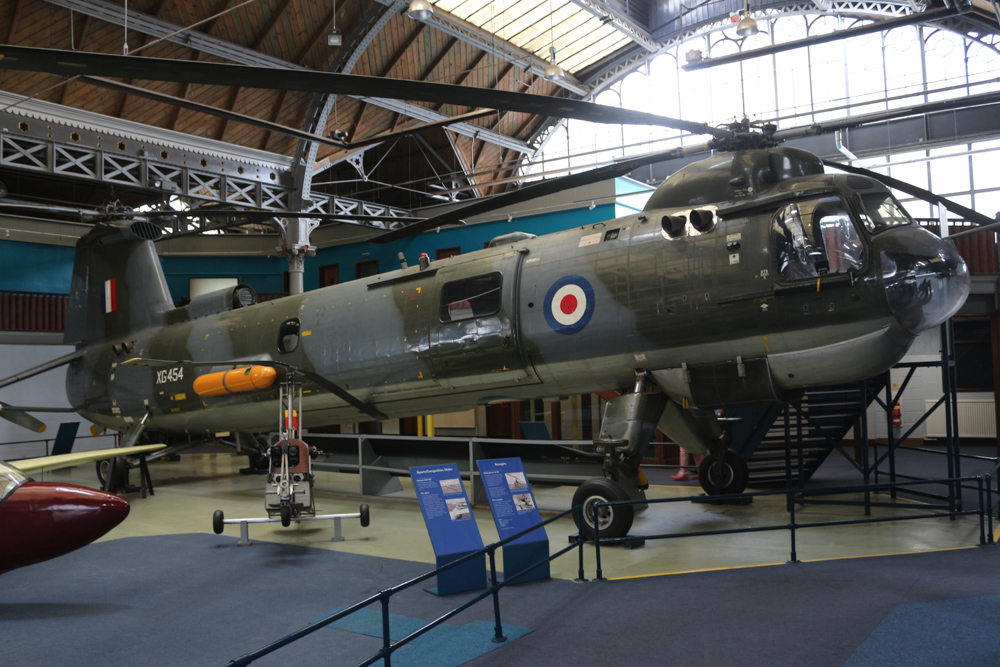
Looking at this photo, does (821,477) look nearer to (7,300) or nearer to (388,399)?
(388,399)

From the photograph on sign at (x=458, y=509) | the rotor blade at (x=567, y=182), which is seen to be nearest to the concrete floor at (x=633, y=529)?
the photograph on sign at (x=458, y=509)

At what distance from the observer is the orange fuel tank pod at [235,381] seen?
10688 millimetres

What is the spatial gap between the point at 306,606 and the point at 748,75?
789 inches

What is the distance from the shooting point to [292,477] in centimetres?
880

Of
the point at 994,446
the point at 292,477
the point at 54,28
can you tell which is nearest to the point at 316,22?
the point at 54,28

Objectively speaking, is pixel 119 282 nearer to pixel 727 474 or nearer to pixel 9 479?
pixel 9 479

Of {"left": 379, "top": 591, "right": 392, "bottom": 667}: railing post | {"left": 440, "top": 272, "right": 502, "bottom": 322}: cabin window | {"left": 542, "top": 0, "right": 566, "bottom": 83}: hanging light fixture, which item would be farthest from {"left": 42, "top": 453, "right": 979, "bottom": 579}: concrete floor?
{"left": 542, "top": 0, "right": 566, "bottom": 83}: hanging light fixture

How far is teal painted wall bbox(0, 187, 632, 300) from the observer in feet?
63.6

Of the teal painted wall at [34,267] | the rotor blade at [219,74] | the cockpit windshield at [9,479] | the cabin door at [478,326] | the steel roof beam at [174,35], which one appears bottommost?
the cockpit windshield at [9,479]

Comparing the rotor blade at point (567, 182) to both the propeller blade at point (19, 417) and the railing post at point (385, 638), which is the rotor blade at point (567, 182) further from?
the propeller blade at point (19, 417)

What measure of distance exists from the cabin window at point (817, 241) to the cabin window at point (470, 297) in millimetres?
3490

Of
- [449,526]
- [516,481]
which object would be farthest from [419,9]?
[449,526]

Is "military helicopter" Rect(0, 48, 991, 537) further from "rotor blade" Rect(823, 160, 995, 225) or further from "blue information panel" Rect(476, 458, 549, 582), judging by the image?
"blue information panel" Rect(476, 458, 549, 582)

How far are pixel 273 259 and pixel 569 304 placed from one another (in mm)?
19147
